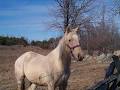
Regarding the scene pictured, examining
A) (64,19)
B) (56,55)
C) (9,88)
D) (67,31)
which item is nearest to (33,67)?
(56,55)

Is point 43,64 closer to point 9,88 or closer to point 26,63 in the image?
point 26,63

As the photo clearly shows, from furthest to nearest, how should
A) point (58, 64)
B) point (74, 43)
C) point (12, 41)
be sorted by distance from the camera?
point (12, 41)
point (58, 64)
point (74, 43)

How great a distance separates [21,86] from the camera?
364 inches

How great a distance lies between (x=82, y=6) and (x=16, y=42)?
40.6 metres

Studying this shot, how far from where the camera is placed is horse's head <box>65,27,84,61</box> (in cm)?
689

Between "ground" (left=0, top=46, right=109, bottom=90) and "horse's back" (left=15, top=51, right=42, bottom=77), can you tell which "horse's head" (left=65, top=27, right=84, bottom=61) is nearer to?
"horse's back" (left=15, top=51, right=42, bottom=77)

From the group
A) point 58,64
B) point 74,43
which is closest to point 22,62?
point 58,64

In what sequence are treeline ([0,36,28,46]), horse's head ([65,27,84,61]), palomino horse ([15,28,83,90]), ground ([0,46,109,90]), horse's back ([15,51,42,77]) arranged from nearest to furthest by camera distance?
horse's head ([65,27,84,61]), palomino horse ([15,28,83,90]), horse's back ([15,51,42,77]), ground ([0,46,109,90]), treeline ([0,36,28,46])

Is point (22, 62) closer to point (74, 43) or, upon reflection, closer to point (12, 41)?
point (74, 43)

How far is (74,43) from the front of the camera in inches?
277

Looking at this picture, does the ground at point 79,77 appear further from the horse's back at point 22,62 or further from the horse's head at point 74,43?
the horse's head at point 74,43

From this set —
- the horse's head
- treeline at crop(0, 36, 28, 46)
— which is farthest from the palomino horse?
treeline at crop(0, 36, 28, 46)

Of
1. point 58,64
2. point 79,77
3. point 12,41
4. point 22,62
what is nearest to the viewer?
point 58,64

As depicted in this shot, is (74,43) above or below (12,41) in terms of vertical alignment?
above
